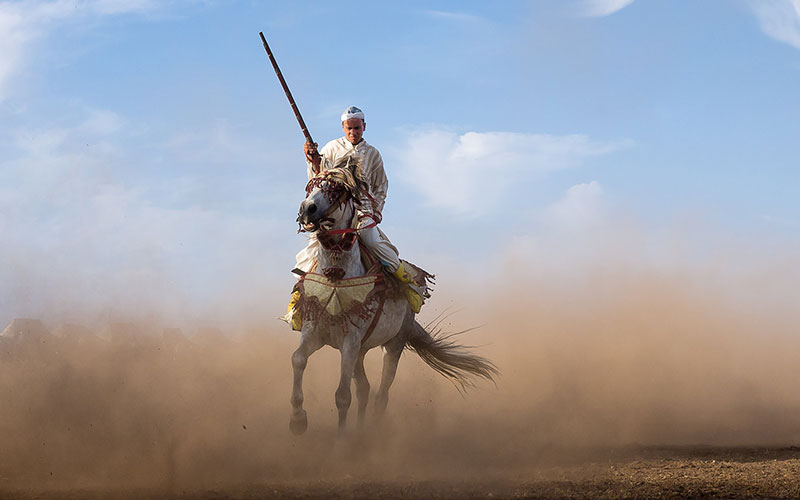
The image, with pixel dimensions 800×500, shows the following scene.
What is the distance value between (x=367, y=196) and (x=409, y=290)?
1518 mm

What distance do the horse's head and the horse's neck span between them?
0.01 m

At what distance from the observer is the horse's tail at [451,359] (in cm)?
1291

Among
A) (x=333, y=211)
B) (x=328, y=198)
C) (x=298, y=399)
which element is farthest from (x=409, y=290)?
(x=298, y=399)

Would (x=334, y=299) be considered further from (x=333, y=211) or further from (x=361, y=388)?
(x=361, y=388)

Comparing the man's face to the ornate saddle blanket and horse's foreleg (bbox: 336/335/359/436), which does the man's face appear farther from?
horse's foreleg (bbox: 336/335/359/436)

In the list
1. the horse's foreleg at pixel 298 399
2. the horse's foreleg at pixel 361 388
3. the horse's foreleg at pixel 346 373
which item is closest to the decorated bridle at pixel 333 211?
the horse's foreleg at pixel 346 373

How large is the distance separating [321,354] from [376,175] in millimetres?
8943

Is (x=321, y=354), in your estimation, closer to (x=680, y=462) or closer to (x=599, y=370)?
(x=599, y=370)

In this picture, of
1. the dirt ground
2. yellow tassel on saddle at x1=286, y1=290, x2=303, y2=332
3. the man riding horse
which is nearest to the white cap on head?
the man riding horse

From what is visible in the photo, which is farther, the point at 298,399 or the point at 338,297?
the point at 338,297

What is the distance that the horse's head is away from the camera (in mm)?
9828

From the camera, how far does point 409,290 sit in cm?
1160

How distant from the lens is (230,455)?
35.2 feet

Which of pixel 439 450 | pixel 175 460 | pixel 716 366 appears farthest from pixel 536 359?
pixel 175 460
